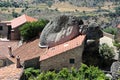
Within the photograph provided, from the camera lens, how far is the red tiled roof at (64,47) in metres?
48.8

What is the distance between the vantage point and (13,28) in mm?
69562

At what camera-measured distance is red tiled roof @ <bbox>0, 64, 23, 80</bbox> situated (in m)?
47.3

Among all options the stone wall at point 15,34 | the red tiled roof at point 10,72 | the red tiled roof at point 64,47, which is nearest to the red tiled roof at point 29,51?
the red tiled roof at point 64,47

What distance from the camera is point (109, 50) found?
51000 mm

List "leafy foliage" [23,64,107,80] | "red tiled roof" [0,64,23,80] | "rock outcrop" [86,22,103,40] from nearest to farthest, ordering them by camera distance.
Answer: "leafy foliage" [23,64,107,80]
"red tiled roof" [0,64,23,80]
"rock outcrop" [86,22,103,40]

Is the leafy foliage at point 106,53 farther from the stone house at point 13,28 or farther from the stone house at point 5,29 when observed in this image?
the stone house at point 5,29

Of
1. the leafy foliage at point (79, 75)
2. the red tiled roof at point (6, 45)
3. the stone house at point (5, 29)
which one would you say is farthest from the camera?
the stone house at point (5, 29)

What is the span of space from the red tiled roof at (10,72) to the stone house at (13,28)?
18.0m

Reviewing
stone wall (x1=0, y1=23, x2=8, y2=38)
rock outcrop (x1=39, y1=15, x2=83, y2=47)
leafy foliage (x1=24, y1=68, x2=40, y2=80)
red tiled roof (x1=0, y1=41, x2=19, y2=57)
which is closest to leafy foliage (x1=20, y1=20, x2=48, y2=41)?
red tiled roof (x1=0, y1=41, x2=19, y2=57)

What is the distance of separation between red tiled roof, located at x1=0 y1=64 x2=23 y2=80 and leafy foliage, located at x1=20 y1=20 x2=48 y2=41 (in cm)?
1072

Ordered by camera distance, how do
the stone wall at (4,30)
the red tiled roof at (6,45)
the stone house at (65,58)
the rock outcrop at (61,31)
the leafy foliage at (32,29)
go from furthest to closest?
1. the stone wall at (4,30)
2. the red tiled roof at (6,45)
3. the leafy foliage at (32,29)
4. the rock outcrop at (61,31)
5. the stone house at (65,58)

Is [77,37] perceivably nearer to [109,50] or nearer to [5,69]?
[109,50]

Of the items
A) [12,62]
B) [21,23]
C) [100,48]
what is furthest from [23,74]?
[21,23]

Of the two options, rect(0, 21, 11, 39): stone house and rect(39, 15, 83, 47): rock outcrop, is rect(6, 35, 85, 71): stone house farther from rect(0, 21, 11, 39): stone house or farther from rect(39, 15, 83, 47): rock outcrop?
rect(0, 21, 11, 39): stone house
